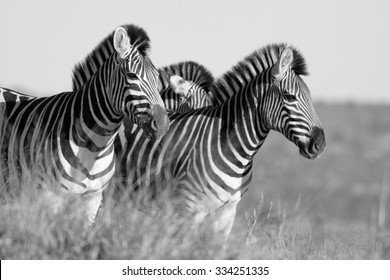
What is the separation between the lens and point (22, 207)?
6.12 m

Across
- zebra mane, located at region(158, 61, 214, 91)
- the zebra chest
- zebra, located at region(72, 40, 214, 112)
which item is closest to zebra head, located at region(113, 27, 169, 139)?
the zebra chest

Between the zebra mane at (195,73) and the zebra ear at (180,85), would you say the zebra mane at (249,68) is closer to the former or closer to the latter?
the zebra ear at (180,85)

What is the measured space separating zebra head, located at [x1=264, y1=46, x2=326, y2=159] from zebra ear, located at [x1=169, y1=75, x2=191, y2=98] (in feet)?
8.60

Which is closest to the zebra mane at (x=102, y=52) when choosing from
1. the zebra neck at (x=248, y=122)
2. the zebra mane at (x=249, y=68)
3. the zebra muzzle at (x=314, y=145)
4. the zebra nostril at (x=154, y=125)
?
the zebra nostril at (x=154, y=125)

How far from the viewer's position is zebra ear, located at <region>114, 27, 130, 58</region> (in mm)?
7781

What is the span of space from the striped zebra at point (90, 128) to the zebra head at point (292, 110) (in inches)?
55.2

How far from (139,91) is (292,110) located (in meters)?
1.77

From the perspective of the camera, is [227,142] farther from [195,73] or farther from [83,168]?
[195,73]

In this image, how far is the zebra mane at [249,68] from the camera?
29.1ft

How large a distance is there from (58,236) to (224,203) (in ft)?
8.77

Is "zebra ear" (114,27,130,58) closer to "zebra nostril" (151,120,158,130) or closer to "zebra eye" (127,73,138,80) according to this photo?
"zebra eye" (127,73,138,80)

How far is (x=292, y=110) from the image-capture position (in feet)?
26.9

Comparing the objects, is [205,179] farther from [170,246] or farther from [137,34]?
[170,246]

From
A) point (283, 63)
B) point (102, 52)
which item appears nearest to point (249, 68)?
point (283, 63)
